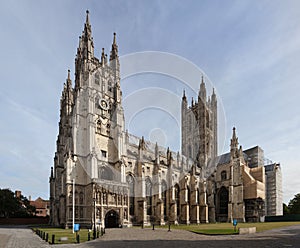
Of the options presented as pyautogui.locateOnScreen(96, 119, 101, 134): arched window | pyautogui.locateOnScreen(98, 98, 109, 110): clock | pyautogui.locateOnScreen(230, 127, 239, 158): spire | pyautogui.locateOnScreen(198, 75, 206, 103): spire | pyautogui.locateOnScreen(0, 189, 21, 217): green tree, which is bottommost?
pyautogui.locateOnScreen(0, 189, 21, 217): green tree

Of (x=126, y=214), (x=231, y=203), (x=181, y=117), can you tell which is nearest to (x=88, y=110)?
(x=126, y=214)

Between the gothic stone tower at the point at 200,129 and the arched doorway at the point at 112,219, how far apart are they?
40400 millimetres

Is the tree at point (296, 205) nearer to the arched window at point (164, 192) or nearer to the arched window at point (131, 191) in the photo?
the arched window at point (164, 192)

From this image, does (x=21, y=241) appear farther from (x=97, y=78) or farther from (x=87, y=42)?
(x=87, y=42)

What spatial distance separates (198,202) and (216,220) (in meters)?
8.95

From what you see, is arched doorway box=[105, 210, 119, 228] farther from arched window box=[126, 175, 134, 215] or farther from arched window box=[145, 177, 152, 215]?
arched window box=[145, 177, 152, 215]

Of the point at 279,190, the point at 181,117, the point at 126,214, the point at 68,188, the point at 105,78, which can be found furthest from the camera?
the point at 181,117

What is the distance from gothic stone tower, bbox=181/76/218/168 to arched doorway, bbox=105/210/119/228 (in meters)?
40.4

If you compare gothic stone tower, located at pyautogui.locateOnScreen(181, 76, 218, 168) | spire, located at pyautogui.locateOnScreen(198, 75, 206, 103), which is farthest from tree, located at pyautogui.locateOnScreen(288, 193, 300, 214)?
spire, located at pyautogui.locateOnScreen(198, 75, 206, 103)

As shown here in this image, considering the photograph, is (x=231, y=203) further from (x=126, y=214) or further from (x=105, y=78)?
(x=105, y=78)

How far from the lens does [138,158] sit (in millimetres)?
55750

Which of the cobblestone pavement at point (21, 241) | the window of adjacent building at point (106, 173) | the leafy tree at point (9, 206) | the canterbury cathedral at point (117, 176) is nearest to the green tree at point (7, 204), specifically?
the leafy tree at point (9, 206)

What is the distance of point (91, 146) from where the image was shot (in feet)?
162

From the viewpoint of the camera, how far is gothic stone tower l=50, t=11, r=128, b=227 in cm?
4600
